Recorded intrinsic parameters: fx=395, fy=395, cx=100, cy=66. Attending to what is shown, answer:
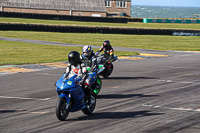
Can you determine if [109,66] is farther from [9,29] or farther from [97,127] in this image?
[9,29]

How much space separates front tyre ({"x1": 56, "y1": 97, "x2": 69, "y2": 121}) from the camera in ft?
29.6

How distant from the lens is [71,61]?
9.84m

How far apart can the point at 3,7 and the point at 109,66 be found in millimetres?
69831

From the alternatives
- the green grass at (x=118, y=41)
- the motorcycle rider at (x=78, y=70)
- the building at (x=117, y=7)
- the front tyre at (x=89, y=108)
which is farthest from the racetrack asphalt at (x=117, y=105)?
the building at (x=117, y=7)

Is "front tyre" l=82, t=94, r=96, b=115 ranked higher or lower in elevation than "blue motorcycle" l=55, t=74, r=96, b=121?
lower

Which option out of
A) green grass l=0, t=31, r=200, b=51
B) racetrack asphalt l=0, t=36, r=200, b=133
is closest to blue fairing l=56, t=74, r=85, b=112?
racetrack asphalt l=0, t=36, r=200, b=133

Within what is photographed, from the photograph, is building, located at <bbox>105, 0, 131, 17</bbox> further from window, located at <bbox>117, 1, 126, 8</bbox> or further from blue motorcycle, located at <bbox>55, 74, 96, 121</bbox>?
blue motorcycle, located at <bbox>55, 74, 96, 121</bbox>

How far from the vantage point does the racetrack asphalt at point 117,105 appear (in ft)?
29.0

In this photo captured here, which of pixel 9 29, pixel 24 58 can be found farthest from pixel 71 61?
pixel 9 29

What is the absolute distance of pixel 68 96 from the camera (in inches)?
366

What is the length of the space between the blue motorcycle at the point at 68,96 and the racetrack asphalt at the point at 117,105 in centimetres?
28

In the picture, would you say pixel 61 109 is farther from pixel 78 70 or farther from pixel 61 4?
pixel 61 4

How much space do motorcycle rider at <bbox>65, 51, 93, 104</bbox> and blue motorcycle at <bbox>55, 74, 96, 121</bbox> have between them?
7.7 inches

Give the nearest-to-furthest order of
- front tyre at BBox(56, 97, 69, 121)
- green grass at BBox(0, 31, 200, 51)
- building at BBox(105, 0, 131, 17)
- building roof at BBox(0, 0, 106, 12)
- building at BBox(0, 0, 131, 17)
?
1. front tyre at BBox(56, 97, 69, 121)
2. green grass at BBox(0, 31, 200, 51)
3. building at BBox(0, 0, 131, 17)
4. building roof at BBox(0, 0, 106, 12)
5. building at BBox(105, 0, 131, 17)
